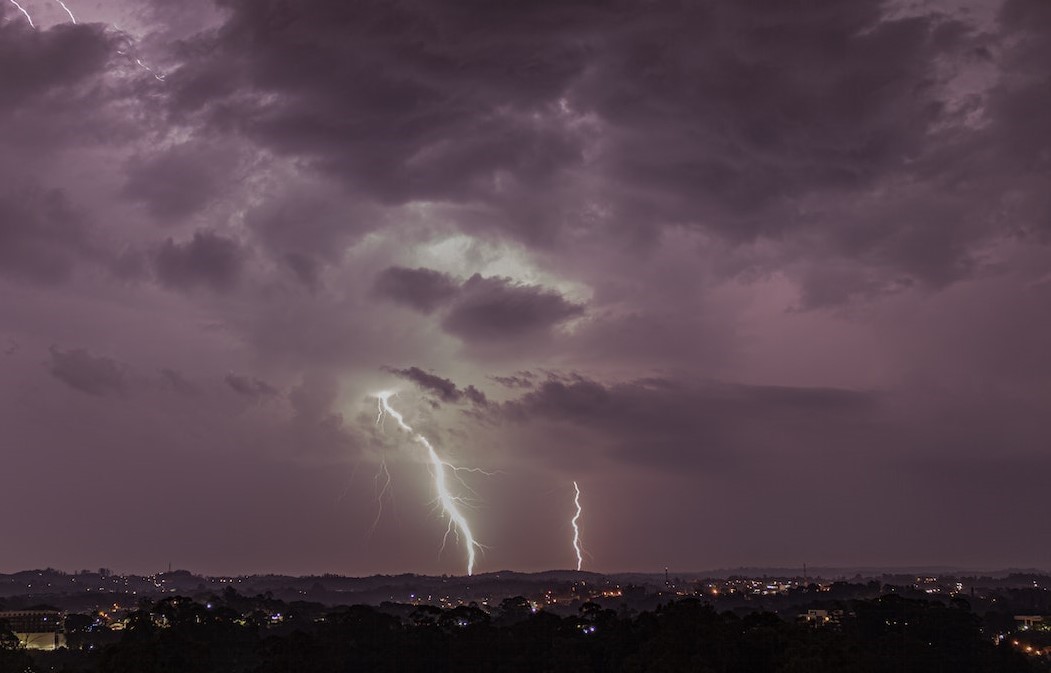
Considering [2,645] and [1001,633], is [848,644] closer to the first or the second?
[2,645]

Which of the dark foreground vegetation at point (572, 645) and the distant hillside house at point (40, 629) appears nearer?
the dark foreground vegetation at point (572, 645)

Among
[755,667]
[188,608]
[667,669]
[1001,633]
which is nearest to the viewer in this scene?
[667,669]

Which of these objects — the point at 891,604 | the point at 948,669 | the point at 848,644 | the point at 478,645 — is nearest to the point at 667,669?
the point at 848,644

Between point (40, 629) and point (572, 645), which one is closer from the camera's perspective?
point (572, 645)

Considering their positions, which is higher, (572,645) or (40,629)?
(572,645)

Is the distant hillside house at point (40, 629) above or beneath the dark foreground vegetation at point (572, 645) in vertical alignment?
beneath
